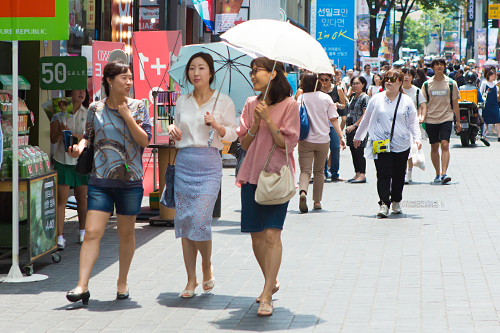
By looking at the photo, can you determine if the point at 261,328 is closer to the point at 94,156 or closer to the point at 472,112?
the point at 94,156

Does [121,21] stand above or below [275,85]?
above

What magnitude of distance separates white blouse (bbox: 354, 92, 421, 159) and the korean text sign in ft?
51.4

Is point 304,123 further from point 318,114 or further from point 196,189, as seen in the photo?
point 196,189

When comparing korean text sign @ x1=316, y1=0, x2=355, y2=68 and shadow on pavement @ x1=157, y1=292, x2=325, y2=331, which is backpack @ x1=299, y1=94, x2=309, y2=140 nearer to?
shadow on pavement @ x1=157, y1=292, x2=325, y2=331

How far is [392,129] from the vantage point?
907 cm

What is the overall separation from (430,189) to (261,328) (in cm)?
768

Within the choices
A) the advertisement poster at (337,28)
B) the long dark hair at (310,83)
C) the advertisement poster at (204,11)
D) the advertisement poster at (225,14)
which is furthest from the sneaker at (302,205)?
the advertisement poster at (337,28)

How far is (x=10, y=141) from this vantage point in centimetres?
650

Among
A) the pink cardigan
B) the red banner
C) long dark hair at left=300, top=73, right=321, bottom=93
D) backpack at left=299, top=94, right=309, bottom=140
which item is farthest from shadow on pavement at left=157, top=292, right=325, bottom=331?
long dark hair at left=300, top=73, right=321, bottom=93

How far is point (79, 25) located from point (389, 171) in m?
4.66

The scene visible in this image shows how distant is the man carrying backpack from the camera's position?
39.6 feet

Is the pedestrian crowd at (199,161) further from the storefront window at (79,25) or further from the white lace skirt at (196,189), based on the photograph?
the storefront window at (79,25)

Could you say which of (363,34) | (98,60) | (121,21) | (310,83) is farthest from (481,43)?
(98,60)

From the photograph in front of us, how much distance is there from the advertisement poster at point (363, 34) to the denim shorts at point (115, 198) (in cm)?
3580
